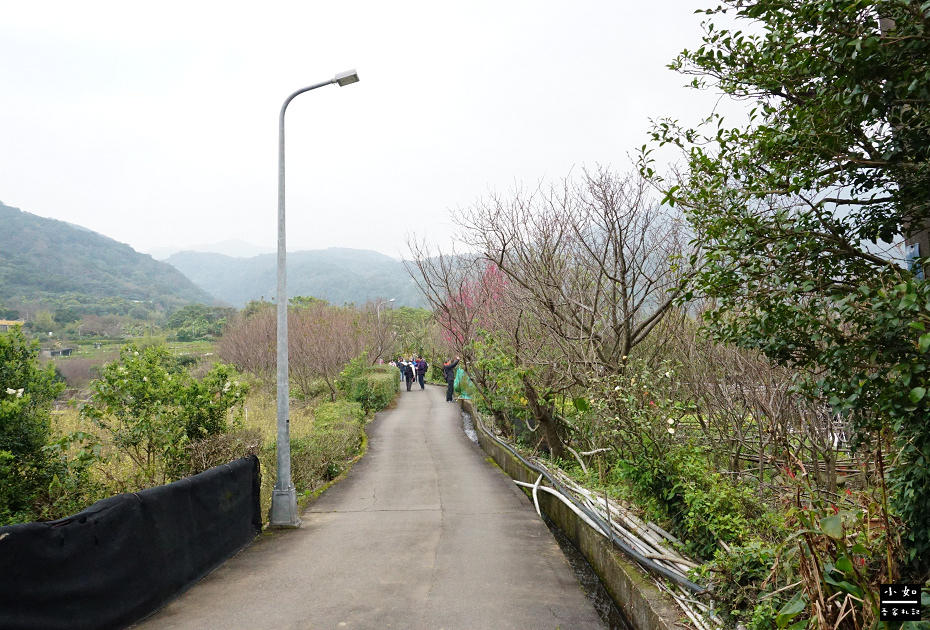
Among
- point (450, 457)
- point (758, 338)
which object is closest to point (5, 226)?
point (450, 457)

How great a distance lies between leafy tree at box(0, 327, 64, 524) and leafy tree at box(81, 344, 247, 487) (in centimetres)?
104

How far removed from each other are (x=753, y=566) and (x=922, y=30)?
11.1ft

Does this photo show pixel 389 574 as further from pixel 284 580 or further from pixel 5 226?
pixel 5 226

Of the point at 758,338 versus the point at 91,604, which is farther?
the point at 91,604

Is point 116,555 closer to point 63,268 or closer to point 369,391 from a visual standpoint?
point 369,391

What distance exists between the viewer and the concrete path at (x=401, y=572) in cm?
541

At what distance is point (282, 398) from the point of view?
9133 mm

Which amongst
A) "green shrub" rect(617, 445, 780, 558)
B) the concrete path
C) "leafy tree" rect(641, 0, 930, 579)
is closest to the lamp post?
the concrete path

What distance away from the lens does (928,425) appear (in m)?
2.93

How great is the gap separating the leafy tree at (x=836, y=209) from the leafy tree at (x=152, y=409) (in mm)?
6727

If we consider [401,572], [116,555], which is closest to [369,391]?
[401,572]

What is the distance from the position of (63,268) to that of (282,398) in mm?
166649

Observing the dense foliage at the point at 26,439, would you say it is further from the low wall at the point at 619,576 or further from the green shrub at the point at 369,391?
the green shrub at the point at 369,391

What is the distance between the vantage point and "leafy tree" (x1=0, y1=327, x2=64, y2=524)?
5.51 meters
